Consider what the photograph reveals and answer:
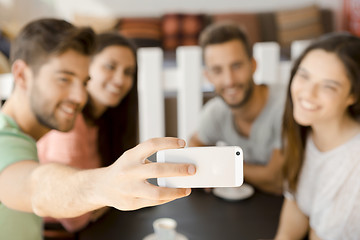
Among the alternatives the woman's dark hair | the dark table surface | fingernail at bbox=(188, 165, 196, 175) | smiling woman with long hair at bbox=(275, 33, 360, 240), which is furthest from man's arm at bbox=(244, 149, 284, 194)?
fingernail at bbox=(188, 165, 196, 175)

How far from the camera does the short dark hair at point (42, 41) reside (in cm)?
57

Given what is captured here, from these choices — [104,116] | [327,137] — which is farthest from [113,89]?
[327,137]

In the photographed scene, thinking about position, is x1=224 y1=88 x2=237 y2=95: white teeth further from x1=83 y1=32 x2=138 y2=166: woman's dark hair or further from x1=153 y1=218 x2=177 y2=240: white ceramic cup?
x1=153 y1=218 x2=177 y2=240: white ceramic cup

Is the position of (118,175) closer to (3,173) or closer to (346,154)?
(3,173)

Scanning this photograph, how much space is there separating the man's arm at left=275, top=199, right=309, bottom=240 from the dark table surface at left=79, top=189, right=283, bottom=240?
0.02 meters

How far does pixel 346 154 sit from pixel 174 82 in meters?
0.76

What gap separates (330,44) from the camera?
584 millimetres

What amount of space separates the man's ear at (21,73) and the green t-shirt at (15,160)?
56 millimetres

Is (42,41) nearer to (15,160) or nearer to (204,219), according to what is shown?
(15,160)

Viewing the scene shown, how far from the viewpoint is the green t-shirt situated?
0.46 m

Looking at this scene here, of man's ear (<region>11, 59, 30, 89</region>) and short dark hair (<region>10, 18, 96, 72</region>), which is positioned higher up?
short dark hair (<region>10, 18, 96, 72</region>)

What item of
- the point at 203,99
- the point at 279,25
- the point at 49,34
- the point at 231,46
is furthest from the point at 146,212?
the point at 279,25

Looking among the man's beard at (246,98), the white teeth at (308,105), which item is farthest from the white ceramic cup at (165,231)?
the man's beard at (246,98)

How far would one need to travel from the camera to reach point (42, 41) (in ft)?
1.91
